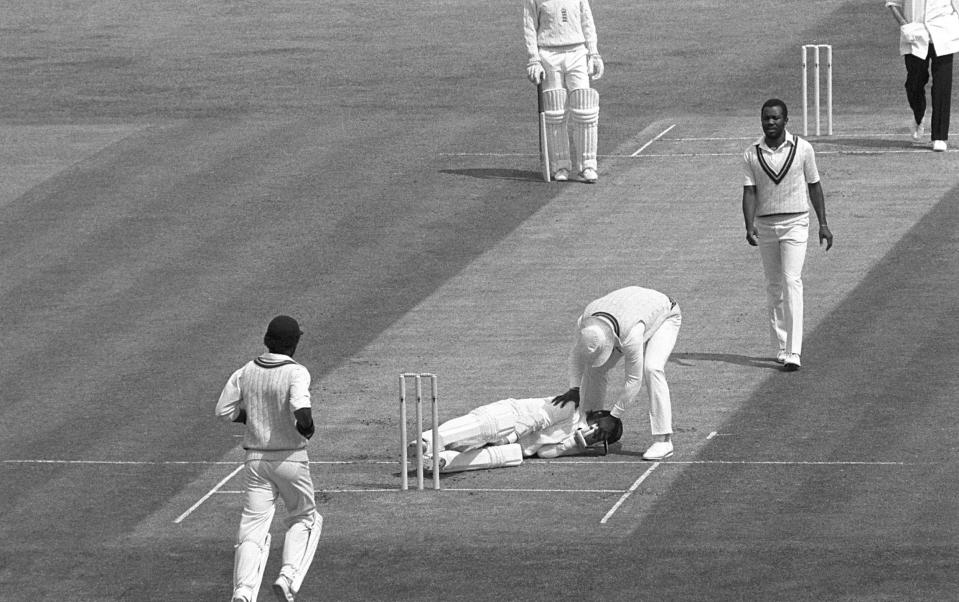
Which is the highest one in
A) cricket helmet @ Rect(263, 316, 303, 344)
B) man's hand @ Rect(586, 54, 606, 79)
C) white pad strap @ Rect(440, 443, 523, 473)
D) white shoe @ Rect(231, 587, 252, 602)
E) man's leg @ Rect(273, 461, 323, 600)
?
cricket helmet @ Rect(263, 316, 303, 344)

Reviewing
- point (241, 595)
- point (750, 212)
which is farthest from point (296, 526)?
point (750, 212)

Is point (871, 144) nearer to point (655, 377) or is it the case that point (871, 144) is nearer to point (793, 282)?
point (793, 282)

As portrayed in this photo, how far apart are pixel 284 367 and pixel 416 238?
10263 millimetres

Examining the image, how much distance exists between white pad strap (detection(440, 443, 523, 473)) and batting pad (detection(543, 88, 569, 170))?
9.41 metres

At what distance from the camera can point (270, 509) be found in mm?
13531

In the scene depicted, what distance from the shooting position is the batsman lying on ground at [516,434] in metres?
16.3

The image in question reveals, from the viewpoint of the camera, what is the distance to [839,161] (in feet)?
84.8

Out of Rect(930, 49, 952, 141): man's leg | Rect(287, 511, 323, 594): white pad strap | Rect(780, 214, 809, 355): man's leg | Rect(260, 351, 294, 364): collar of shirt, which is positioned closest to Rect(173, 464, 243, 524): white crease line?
Rect(287, 511, 323, 594): white pad strap

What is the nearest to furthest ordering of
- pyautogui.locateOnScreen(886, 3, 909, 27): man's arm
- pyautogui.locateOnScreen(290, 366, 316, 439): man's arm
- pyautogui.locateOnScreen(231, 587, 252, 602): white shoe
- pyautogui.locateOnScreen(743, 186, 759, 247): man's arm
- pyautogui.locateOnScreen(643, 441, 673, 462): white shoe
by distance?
pyautogui.locateOnScreen(231, 587, 252, 602): white shoe
pyautogui.locateOnScreen(290, 366, 316, 439): man's arm
pyautogui.locateOnScreen(643, 441, 673, 462): white shoe
pyautogui.locateOnScreen(743, 186, 759, 247): man's arm
pyautogui.locateOnScreen(886, 3, 909, 27): man's arm

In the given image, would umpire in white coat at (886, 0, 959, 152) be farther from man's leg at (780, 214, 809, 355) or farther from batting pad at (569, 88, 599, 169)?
man's leg at (780, 214, 809, 355)

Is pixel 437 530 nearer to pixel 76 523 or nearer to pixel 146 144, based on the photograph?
pixel 76 523

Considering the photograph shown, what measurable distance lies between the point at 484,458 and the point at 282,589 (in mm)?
3600

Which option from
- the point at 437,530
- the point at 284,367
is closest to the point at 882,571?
the point at 437,530

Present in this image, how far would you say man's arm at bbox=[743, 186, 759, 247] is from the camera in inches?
722
